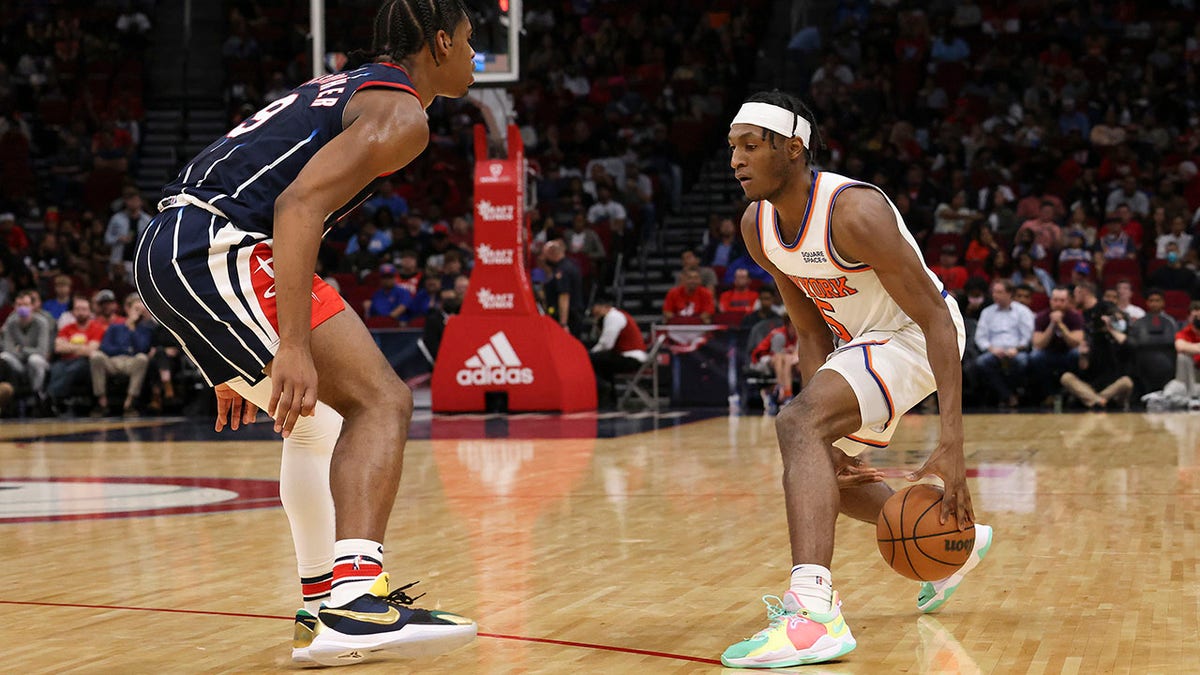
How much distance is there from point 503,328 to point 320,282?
988 centimetres

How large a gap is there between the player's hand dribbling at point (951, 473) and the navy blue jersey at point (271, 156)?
5.35 ft

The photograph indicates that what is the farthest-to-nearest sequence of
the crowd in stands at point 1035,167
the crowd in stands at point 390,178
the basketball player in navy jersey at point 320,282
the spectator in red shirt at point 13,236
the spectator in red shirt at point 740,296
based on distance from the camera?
the spectator in red shirt at point 13,236, the crowd in stands at point 390,178, the spectator in red shirt at point 740,296, the crowd in stands at point 1035,167, the basketball player in navy jersey at point 320,282

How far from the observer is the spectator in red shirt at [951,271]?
14719mm

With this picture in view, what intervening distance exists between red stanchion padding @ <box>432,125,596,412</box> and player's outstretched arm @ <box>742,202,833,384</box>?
902 cm

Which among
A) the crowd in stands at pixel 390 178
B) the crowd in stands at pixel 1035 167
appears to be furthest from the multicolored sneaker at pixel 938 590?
the crowd in stands at pixel 390 178

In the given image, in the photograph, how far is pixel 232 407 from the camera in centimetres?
391

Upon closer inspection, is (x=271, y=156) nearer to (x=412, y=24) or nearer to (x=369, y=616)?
(x=412, y=24)

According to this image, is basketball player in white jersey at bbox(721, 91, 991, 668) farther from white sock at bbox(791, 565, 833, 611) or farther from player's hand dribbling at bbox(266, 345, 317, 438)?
player's hand dribbling at bbox(266, 345, 317, 438)

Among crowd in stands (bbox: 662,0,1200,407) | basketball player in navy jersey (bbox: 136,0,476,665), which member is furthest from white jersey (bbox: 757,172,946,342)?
crowd in stands (bbox: 662,0,1200,407)

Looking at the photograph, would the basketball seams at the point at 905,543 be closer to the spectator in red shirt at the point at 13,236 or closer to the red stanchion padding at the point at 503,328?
the red stanchion padding at the point at 503,328

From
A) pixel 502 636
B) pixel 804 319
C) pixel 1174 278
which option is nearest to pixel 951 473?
pixel 804 319

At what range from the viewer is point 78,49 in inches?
862

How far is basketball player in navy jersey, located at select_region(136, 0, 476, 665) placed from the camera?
3.42 m

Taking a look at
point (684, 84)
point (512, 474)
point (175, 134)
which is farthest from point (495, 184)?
point (175, 134)
